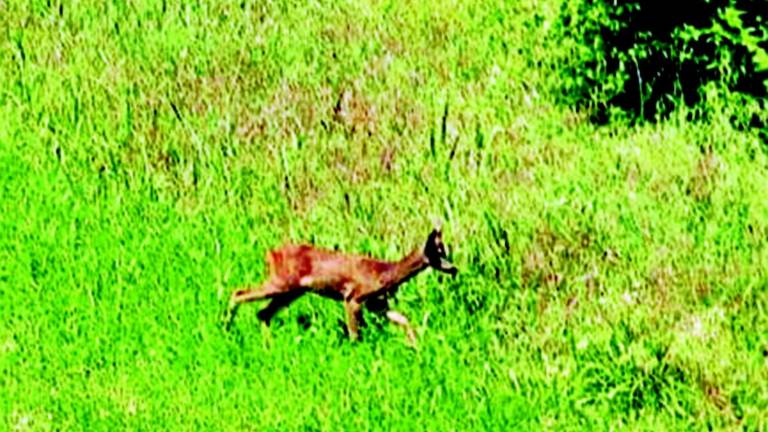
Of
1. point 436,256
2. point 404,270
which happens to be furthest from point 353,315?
point 436,256

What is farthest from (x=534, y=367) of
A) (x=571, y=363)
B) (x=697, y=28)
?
A: (x=697, y=28)

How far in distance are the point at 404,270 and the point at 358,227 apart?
43.2 inches

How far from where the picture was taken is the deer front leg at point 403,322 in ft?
19.9

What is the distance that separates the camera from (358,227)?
23.3 ft

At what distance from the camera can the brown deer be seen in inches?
238

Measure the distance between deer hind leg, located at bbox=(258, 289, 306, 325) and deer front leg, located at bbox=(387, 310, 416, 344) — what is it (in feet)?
1.28

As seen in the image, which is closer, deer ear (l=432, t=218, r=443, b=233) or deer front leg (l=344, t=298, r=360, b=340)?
deer front leg (l=344, t=298, r=360, b=340)

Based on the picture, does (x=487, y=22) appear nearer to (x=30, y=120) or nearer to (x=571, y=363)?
(x=30, y=120)

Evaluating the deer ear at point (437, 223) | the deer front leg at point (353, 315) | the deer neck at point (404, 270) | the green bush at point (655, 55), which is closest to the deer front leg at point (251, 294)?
the deer front leg at point (353, 315)

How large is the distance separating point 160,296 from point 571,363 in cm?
185

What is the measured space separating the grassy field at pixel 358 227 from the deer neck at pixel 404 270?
25 cm

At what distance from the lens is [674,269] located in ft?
21.6

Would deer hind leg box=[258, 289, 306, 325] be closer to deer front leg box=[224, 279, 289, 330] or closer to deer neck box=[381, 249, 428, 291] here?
deer front leg box=[224, 279, 289, 330]

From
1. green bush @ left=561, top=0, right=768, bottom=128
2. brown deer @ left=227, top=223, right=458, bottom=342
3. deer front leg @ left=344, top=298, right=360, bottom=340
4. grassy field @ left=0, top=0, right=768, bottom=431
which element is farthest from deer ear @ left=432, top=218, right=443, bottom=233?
green bush @ left=561, top=0, right=768, bottom=128
